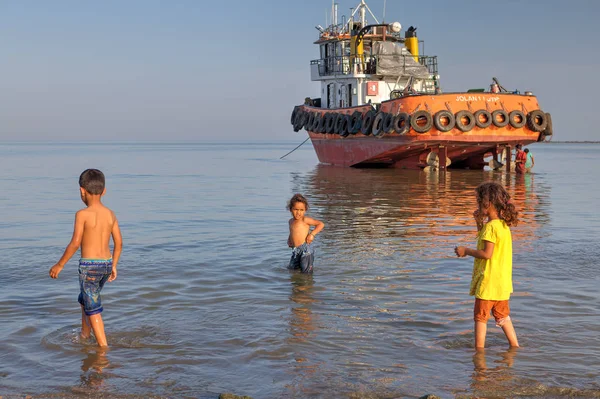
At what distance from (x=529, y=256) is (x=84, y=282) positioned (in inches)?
239

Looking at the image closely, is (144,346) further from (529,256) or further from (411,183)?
(411,183)

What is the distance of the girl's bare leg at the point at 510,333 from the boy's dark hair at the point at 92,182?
306cm

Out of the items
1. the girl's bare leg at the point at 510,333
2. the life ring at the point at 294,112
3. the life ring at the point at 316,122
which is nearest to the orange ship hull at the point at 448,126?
the life ring at the point at 316,122

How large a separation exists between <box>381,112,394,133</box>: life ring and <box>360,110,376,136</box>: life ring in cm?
94

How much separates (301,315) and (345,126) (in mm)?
24208

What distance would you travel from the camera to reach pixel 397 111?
1044 inches

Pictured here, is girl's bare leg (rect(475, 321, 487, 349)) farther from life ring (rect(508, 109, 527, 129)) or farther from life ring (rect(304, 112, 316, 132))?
life ring (rect(304, 112, 316, 132))

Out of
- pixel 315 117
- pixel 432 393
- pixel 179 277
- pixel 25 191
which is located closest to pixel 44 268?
pixel 179 277

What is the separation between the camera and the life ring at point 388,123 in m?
26.4

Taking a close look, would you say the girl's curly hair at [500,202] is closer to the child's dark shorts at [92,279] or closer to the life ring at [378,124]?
the child's dark shorts at [92,279]

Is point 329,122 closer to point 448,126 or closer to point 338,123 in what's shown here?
point 338,123

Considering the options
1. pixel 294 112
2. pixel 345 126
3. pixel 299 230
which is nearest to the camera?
pixel 299 230

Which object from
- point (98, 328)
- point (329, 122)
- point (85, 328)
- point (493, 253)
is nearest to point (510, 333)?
point (493, 253)

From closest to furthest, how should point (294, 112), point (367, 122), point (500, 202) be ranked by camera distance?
1. point (500, 202)
2. point (367, 122)
3. point (294, 112)
